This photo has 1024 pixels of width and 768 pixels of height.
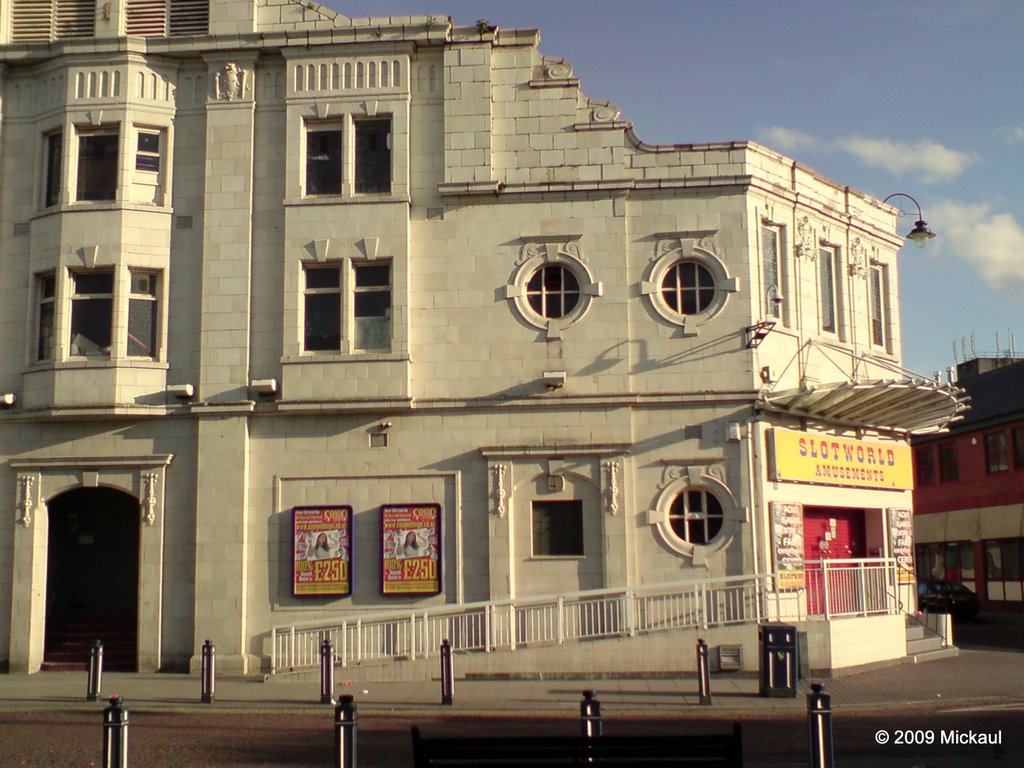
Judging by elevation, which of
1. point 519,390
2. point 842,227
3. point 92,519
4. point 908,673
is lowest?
point 908,673

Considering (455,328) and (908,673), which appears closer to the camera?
(908,673)

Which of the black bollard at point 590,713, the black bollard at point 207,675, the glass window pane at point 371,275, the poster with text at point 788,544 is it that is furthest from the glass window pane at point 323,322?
the black bollard at point 590,713

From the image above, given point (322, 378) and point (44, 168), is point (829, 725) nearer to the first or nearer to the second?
point (322, 378)

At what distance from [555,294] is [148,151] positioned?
8.46 m

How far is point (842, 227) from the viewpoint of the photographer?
2502cm

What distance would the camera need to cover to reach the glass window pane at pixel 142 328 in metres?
22.1

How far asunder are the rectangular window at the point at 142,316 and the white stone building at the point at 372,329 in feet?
0.14

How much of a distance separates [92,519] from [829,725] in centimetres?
1779

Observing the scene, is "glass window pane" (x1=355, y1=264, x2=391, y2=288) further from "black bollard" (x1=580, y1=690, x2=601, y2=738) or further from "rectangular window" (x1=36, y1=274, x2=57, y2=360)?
"black bollard" (x1=580, y1=690, x2=601, y2=738)

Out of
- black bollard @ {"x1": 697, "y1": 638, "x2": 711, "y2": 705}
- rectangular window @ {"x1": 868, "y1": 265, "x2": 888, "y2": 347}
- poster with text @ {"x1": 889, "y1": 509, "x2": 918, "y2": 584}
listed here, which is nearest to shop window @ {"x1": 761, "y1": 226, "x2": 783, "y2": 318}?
rectangular window @ {"x1": 868, "y1": 265, "x2": 888, "y2": 347}

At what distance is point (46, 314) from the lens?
74.3 feet

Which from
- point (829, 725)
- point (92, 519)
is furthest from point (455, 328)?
point (829, 725)

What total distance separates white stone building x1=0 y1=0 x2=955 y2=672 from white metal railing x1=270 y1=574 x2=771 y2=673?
0.43 metres

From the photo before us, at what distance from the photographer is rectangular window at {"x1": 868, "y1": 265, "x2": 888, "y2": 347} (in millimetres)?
25750
